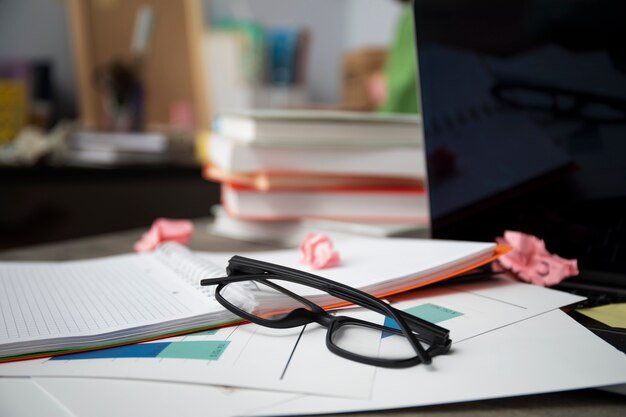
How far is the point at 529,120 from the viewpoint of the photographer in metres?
0.50

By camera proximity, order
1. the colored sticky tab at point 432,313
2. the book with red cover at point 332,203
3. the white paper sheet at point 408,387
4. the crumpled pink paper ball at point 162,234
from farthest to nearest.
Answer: the book with red cover at point 332,203
the crumpled pink paper ball at point 162,234
the colored sticky tab at point 432,313
the white paper sheet at point 408,387

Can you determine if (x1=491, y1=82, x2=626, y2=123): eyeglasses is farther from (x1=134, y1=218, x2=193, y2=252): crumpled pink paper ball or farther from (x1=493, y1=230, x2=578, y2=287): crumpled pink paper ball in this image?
(x1=134, y1=218, x2=193, y2=252): crumpled pink paper ball

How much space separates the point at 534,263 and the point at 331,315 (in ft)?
0.69

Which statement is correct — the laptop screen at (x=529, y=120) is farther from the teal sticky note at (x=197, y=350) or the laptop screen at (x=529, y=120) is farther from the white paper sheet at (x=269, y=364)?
the teal sticky note at (x=197, y=350)

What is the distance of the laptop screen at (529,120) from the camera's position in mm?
460

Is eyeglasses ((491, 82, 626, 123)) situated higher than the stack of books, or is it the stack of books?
eyeglasses ((491, 82, 626, 123))

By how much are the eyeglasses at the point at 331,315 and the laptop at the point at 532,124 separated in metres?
0.17

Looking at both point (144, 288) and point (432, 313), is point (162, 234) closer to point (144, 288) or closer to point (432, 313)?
point (144, 288)

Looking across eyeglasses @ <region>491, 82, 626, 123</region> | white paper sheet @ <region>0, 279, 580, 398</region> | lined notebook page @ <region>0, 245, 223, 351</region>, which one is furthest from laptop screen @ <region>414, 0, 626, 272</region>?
lined notebook page @ <region>0, 245, 223, 351</region>

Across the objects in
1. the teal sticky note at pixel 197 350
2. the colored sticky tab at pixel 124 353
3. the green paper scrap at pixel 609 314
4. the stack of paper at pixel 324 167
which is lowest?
the green paper scrap at pixel 609 314

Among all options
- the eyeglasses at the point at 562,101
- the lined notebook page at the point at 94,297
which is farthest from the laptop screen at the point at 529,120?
the lined notebook page at the point at 94,297

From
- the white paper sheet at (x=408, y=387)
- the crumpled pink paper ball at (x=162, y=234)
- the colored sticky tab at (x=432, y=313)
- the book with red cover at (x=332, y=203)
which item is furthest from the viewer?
the book with red cover at (x=332, y=203)

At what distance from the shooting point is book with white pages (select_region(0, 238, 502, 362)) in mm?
337

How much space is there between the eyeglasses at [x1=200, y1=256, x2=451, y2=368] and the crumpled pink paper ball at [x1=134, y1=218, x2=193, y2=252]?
23 centimetres
